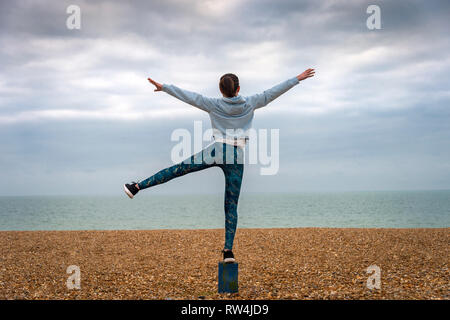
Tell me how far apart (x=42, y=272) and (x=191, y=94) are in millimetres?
6408

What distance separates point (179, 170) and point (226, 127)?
2.87 ft

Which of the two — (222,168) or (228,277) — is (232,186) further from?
(228,277)

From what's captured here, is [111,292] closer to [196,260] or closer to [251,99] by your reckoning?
[196,260]

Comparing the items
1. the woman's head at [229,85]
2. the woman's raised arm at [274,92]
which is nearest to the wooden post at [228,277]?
the woman's raised arm at [274,92]

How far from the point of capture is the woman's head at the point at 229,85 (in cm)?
522

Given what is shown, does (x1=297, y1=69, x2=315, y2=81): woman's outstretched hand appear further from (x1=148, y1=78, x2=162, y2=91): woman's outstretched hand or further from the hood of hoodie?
(x1=148, y1=78, x2=162, y2=91): woman's outstretched hand

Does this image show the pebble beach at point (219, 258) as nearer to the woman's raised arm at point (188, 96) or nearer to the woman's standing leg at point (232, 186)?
the woman's standing leg at point (232, 186)

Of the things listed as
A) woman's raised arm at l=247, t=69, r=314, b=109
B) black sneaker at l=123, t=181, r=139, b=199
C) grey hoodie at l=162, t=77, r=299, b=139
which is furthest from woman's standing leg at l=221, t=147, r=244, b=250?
black sneaker at l=123, t=181, r=139, b=199

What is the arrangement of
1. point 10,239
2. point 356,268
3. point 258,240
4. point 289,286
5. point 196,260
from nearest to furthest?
point 289,286 → point 356,268 → point 196,260 → point 258,240 → point 10,239

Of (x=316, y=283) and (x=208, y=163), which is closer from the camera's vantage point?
(x=208, y=163)

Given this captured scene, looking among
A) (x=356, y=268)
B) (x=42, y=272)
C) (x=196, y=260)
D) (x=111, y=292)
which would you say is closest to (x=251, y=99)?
(x=111, y=292)

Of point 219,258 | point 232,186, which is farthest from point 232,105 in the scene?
point 219,258

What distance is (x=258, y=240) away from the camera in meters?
12.9

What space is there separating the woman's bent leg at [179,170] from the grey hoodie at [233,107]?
1.31 feet
